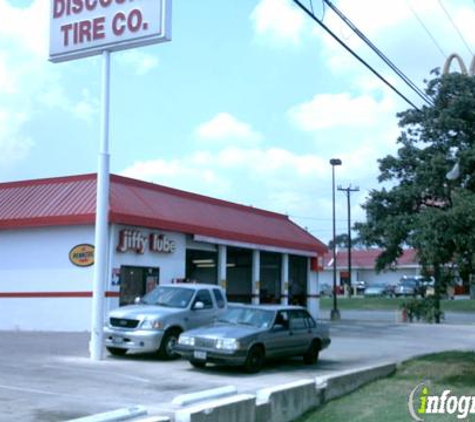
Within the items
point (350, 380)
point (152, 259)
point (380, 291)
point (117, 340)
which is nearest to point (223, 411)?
point (350, 380)

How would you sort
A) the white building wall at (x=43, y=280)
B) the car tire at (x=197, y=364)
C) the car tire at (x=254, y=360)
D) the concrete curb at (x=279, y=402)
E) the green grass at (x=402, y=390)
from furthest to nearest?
the white building wall at (x=43, y=280) → the car tire at (x=197, y=364) → the car tire at (x=254, y=360) → the green grass at (x=402, y=390) → the concrete curb at (x=279, y=402)

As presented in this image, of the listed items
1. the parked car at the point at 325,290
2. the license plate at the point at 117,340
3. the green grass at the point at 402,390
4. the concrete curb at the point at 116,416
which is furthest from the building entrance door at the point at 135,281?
the parked car at the point at 325,290

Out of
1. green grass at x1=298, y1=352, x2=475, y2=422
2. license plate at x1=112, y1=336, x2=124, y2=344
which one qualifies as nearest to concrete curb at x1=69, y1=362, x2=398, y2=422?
green grass at x1=298, y1=352, x2=475, y2=422

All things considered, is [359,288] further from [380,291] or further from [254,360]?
[254,360]

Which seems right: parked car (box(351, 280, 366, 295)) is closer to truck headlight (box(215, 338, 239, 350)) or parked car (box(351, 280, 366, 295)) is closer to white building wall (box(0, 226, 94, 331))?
white building wall (box(0, 226, 94, 331))

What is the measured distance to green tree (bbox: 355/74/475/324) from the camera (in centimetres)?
1370

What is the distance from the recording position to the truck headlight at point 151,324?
693 inches

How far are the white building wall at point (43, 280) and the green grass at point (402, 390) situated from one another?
42.2 ft

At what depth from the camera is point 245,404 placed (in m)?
9.57

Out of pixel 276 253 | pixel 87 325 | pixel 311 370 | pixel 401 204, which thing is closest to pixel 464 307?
pixel 276 253

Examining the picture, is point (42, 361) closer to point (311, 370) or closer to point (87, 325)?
point (311, 370)

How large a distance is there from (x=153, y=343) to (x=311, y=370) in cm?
375

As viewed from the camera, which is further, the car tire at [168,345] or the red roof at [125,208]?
the red roof at [125,208]

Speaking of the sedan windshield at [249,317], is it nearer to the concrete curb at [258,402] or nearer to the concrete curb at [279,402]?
the concrete curb at [279,402]
